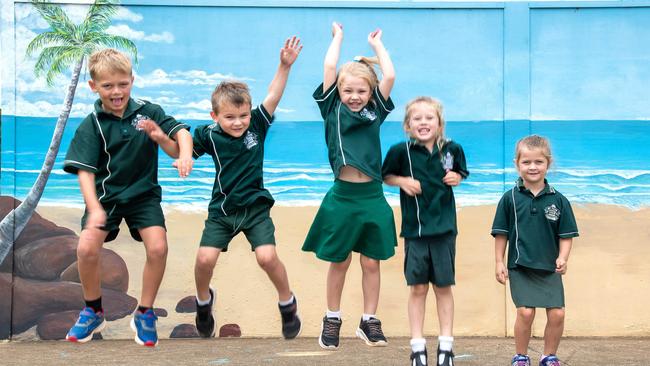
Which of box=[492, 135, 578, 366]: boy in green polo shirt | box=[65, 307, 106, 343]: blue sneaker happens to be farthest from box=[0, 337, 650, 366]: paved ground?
box=[65, 307, 106, 343]: blue sneaker

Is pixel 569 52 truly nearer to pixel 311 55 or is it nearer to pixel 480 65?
pixel 480 65

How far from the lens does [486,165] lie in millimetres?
9406

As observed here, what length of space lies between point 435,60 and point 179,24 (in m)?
2.31

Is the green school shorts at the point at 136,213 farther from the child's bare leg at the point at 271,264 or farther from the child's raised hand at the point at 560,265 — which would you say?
the child's raised hand at the point at 560,265

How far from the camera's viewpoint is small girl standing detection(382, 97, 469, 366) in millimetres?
6621

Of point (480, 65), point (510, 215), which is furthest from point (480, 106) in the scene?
point (510, 215)

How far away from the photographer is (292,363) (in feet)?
26.0

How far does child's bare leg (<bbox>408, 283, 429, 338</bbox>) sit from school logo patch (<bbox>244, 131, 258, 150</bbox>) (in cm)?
138

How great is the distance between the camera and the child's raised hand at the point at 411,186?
653cm

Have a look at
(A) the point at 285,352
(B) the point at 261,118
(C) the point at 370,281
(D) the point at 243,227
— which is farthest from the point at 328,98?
(A) the point at 285,352

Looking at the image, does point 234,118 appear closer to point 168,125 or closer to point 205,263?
point 168,125

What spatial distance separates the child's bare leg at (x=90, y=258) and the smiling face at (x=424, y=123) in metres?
2.04

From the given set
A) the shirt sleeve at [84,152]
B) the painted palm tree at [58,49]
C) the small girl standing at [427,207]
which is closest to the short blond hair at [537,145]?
the small girl standing at [427,207]

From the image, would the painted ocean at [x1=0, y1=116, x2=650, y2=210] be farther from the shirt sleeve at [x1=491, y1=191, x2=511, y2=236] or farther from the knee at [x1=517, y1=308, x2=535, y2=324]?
the knee at [x1=517, y1=308, x2=535, y2=324]
